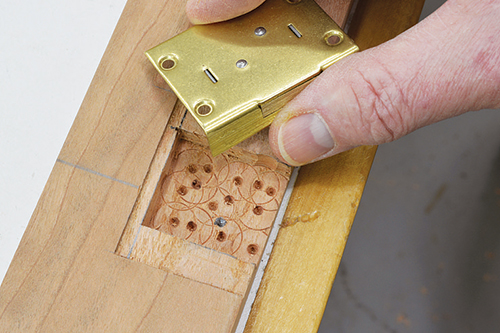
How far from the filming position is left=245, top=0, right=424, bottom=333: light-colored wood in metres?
0.71

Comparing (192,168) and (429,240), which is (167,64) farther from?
(429,240)

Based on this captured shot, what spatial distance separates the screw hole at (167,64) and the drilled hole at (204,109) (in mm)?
92

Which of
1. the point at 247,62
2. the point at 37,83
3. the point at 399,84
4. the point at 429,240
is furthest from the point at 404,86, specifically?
the point at 429,240

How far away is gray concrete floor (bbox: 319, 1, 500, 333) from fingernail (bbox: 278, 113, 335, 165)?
1037 mm

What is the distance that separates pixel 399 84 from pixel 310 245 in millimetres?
301

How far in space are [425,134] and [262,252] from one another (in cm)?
125

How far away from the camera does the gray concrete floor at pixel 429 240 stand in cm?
159

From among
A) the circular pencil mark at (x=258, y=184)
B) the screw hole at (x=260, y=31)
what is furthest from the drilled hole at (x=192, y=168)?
the screw hole at (x=260, y=31)

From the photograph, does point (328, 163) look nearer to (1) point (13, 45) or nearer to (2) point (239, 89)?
(2) point (239, 89)

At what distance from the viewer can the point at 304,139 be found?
688 mm

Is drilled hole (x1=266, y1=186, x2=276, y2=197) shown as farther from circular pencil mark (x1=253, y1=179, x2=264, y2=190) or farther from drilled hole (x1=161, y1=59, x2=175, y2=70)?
drilled hole (x1=161, y1=59, x2=175, y2=70)

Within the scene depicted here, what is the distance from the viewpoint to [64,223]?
0.66 m

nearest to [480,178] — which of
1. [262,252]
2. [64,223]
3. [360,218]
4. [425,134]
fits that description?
[425,134]

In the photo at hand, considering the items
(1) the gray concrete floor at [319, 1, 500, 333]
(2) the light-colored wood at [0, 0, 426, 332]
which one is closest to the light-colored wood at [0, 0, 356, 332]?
(2) the light-colored wood at [0, 0, 426, 332]
